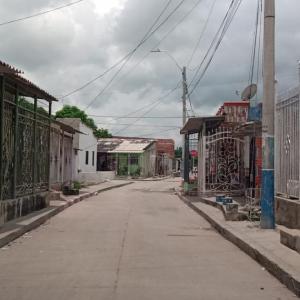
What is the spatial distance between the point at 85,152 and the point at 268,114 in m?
36.0

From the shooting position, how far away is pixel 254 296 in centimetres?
801

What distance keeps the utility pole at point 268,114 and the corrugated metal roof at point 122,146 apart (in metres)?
53.4

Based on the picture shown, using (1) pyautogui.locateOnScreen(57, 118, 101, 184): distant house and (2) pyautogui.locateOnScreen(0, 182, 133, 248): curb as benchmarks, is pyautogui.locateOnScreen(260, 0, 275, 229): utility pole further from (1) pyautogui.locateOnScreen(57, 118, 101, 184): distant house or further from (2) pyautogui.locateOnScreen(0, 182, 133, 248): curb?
(1) pyautogui.locateOnScreen(57, 118, 101, 184): distant house

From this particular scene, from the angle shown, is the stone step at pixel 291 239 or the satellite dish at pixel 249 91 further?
the satellite dish at pixel 249 91

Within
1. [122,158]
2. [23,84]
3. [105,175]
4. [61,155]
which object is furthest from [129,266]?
[122,158]

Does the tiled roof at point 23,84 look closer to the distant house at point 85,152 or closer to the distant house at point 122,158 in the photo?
the distant house at point 85,152

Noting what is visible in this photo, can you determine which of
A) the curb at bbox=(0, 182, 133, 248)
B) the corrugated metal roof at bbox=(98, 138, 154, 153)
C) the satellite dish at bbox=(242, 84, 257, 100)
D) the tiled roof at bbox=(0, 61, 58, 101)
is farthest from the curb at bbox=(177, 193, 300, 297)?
the corrugated metal roof at bbox=(98, 138, 154, 153)

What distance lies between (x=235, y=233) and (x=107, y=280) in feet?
17.8

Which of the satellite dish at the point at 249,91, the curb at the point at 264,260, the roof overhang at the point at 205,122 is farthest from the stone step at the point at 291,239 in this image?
the roof overhang at the point at 205,122

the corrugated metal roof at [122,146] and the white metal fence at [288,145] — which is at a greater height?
the corrugated metal roof at [122,146]

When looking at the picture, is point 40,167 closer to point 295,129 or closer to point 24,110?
point 24,110

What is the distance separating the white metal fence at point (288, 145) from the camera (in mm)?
13827

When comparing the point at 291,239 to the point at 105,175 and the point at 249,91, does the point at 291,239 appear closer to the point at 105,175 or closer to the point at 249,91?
the point at 249,91

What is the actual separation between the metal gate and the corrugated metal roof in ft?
130
